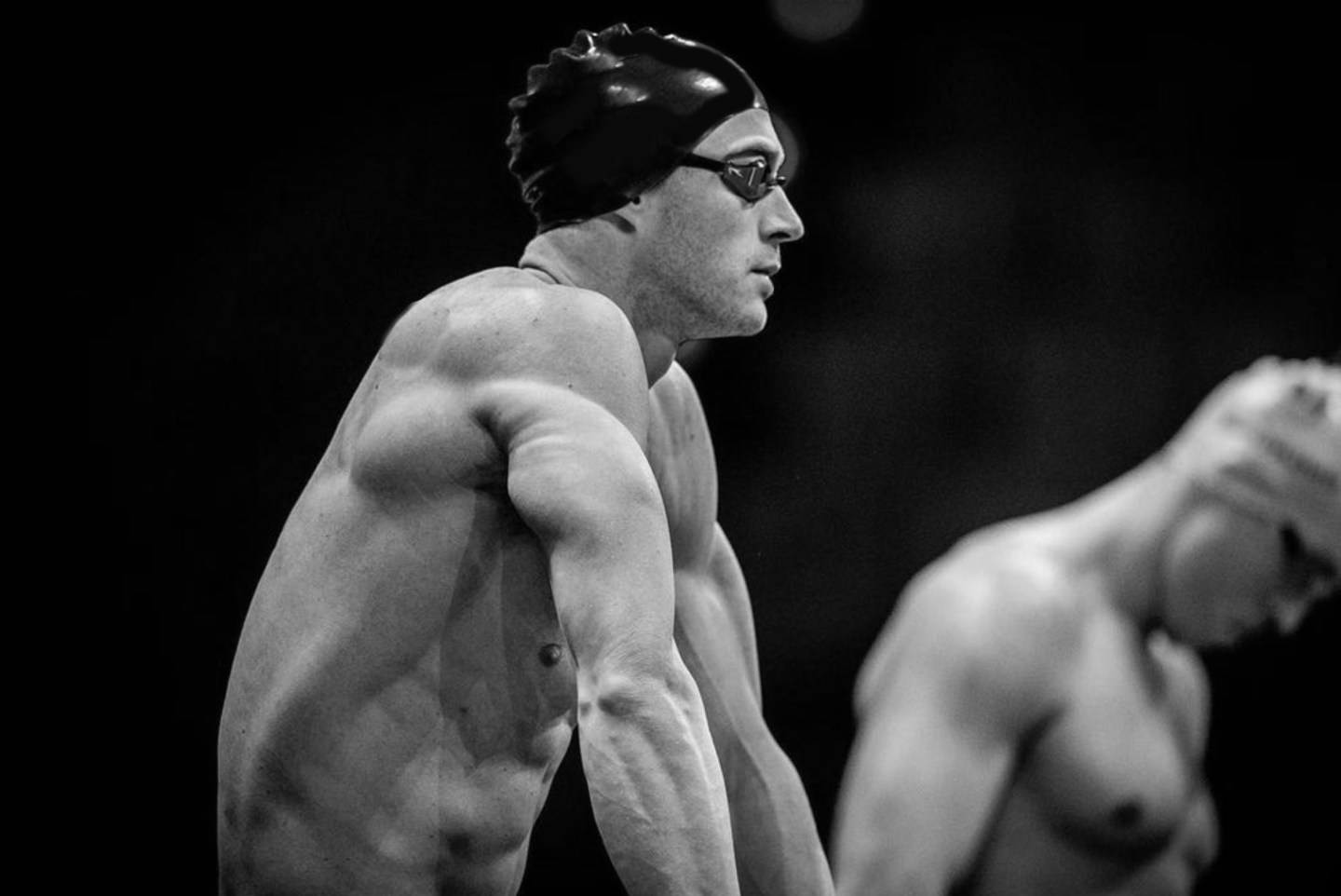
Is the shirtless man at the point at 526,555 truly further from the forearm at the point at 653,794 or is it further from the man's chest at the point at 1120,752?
the man's chest at the point at 1120,752

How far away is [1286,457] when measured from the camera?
2.91m

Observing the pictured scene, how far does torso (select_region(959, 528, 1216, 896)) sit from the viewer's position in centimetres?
284

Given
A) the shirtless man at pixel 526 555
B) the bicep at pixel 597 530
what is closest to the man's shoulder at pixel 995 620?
the shirtless man at pixel 526 555

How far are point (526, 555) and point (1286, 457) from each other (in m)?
1.80

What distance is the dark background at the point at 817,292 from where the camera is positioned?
116 inches

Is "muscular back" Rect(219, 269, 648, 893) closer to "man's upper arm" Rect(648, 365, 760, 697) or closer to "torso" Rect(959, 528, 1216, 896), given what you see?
"man's upper arm" Rect(648, 365, 760, 697)

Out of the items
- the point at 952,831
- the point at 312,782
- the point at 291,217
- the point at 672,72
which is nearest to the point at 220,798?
the point at 312,782

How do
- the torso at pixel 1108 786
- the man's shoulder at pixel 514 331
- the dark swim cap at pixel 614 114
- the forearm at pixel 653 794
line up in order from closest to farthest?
the forearm at pixel 653 794
the man's shoulder at pixel 514 331
the dark swim cap at pixel 614 114
the torso at pixel 1108 786

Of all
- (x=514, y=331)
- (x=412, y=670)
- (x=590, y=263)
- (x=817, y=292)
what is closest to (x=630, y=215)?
(x=590, y=263)

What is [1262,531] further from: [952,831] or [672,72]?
[672,72]

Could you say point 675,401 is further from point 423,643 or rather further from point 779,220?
point 423,643

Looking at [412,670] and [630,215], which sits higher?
[630,215]

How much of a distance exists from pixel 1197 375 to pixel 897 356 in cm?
66

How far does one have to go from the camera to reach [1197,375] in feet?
12.4
